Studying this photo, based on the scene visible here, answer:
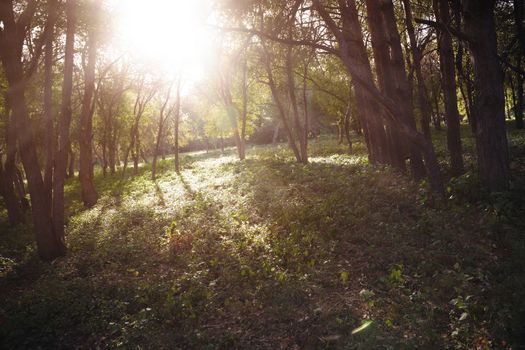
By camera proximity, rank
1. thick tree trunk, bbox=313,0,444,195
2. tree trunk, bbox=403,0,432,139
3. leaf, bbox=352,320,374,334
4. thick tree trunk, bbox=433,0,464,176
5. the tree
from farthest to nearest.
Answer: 1. the tree
2. thick tree trunk, bbox=433,0,464,176
3. tree trunk, bbox=403,0,432,139
4. thick tree trunk, bbox=313,0,444,195
5. leaf, bbox=352,320,374,334

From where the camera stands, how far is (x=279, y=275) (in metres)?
8.34

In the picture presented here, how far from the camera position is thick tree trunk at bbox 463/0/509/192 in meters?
9.43

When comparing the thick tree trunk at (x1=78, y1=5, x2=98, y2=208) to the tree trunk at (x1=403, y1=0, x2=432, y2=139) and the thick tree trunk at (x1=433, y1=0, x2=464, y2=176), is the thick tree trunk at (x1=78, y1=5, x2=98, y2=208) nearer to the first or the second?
the tree trunk at (x1=403, y1=0, x2=432, y2=139)

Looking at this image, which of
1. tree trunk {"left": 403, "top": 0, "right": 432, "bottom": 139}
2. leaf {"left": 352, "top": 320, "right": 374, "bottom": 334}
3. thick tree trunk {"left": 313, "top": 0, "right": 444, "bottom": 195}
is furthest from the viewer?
tree trunk {"left": 403, "top": 0, "right": 432, "bottom": 139}

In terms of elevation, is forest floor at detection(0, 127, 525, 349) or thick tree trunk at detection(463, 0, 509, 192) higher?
thick tree trunk at detection(463, 0, 509, 192)

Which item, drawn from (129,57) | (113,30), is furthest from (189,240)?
(129,57)

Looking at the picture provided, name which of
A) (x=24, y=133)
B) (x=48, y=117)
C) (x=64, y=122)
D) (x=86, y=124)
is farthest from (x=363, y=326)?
(x=86, y=124)

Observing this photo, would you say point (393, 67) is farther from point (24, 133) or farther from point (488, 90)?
point (24, 133)

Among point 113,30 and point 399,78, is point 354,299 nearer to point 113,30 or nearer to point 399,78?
point 399,78

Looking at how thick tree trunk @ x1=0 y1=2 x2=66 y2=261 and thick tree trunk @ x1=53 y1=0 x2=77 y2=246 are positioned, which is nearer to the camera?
thick tree trunk @ x1=0 y1=2 x2=66 y2=261

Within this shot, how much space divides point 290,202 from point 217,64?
2238 centimetres

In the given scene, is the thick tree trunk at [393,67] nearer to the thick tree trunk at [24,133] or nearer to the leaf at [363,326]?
the leaf at [363,326]

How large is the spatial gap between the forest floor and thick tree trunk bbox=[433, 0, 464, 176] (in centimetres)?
191

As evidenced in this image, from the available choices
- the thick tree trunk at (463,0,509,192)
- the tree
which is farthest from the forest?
the tree
